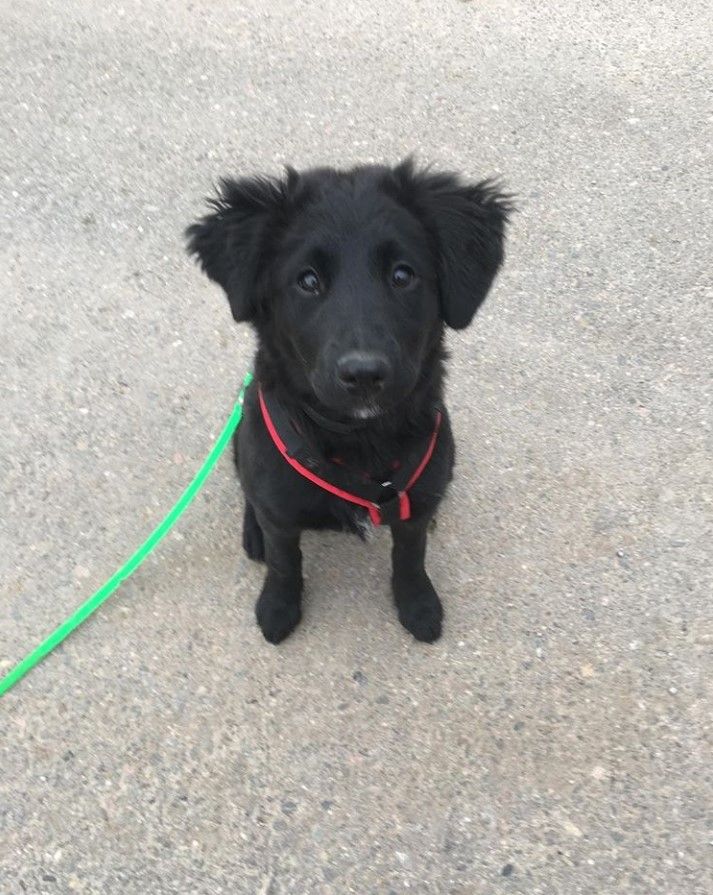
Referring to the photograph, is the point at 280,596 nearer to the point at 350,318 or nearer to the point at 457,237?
the point at 350,318

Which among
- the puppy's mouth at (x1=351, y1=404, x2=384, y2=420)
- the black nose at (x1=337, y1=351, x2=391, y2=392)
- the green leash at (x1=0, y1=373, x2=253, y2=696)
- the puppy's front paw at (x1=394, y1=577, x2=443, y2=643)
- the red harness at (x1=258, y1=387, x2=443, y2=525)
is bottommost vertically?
the green leash at (x1=0, y1=373, x2=253, y2=696)

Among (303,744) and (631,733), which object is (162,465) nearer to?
(303,744)

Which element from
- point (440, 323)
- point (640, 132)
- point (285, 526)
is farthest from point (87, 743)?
point (640, 132)

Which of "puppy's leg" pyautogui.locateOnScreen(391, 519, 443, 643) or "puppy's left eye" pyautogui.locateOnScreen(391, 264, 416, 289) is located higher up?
"puppy's left eye" pyautogui.locateOnScreen(391, 264, 416, 289)

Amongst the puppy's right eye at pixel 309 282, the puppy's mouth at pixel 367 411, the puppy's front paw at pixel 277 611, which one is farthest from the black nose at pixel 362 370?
the puppy's front paw at pixel 277 611

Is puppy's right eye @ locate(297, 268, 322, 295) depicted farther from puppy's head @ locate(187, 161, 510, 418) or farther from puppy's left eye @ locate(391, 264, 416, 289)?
puppy's left eye @ locate(391, 264, 416, 289)

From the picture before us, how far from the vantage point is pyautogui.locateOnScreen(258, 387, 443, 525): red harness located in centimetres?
217

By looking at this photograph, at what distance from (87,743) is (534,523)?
1551 mm

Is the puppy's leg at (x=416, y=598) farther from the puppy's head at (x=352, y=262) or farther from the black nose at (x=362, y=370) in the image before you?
the black nose at (x=362, y=370)

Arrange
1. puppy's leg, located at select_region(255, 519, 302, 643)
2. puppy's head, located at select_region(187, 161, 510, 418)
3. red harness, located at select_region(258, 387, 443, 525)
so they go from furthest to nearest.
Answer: puppy's leg, located at select_region(255, 519, 302, 643)
red harness, located at select_region(258, 387, 443, 525)
puppy's head, located at select_region(187, 161, 510, 418)

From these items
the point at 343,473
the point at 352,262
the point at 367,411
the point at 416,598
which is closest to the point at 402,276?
the point at 352,262

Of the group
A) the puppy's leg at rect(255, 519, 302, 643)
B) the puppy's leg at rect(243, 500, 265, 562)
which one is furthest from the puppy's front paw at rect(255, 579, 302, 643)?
the puppy's leg at rect(243, 500, 265, 562)

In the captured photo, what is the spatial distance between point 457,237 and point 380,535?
1165 millimetres

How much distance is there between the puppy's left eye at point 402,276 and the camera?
199 cm
